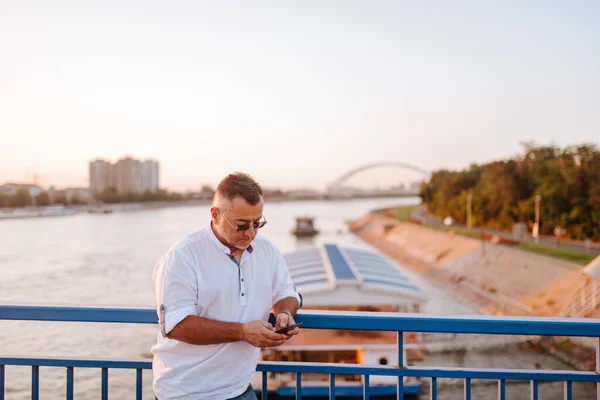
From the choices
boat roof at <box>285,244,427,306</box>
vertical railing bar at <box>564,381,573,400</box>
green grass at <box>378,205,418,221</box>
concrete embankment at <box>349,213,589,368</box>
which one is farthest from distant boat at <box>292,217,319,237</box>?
vertical railing bar at <box>564,381,573,400</box>

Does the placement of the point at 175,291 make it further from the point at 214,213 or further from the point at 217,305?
the point at 214,213

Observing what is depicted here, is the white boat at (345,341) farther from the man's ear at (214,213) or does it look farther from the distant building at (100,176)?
the distant building at (100,176)

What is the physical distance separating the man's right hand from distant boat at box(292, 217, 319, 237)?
52275mm

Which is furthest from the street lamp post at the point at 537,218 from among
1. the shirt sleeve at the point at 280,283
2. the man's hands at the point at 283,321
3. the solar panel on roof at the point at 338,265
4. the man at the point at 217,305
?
the man at the point at 217,305

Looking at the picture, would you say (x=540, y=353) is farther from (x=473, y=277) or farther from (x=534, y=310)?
(x=473, y=277)

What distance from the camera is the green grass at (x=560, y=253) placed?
65.7 feet

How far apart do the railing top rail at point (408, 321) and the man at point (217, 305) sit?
8.7 inches

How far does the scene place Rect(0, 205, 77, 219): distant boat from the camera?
171 ft

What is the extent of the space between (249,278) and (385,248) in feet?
141

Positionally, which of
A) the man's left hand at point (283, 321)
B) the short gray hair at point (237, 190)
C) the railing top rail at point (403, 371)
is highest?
the short gray hair at point (237, 190)

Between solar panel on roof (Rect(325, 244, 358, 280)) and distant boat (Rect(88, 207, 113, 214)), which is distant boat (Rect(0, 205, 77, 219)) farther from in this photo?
solar panel on roof (Rect(325, 244, 358, 280))

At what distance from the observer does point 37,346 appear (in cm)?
1046

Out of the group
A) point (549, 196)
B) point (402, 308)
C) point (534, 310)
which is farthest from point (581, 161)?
point (402, 308)

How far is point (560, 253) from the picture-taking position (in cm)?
2142
